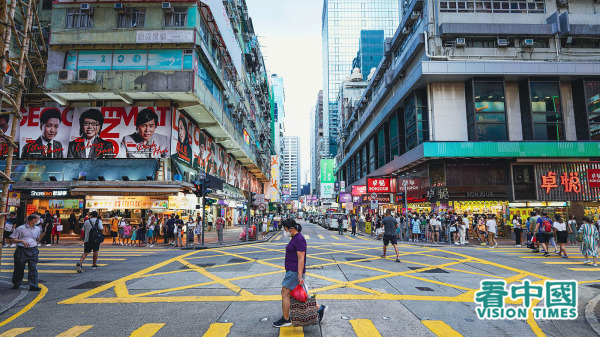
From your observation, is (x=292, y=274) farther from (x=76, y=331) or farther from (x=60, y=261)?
(x=60, y=261)

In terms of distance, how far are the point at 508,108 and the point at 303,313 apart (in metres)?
28.3

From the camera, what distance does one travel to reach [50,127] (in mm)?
22594

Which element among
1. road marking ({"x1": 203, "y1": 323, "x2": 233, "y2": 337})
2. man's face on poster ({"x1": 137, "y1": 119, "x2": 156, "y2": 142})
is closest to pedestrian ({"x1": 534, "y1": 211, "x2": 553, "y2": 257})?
road marking ({"x1": 203, "y1": 323, "x2": 233, "y2": 337})

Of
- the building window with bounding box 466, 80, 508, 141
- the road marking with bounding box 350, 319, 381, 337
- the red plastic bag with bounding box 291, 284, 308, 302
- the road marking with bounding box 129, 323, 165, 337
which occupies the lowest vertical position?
the road marking with bounding box 350, 319, 381, 337

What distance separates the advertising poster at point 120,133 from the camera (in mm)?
21656

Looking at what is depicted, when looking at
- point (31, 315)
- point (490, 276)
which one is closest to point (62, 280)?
point (31, 315)

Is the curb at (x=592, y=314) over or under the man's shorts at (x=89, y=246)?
under

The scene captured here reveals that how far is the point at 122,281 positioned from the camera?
8.43m

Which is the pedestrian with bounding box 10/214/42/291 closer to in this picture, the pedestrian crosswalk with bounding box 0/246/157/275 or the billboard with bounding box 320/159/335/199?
the pedestrian crosswalk with bounding box 0/246/157/275

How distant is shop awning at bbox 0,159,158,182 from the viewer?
20984 millimetres

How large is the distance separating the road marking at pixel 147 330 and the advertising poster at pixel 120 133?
18085 millimetres

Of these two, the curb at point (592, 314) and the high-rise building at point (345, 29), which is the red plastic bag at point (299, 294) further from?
the high-rise building at point (345, 29)

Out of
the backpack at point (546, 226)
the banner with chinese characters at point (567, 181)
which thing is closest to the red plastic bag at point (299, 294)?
the backpack at point (546, 226)

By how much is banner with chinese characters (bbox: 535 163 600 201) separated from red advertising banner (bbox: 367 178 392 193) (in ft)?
40.2
